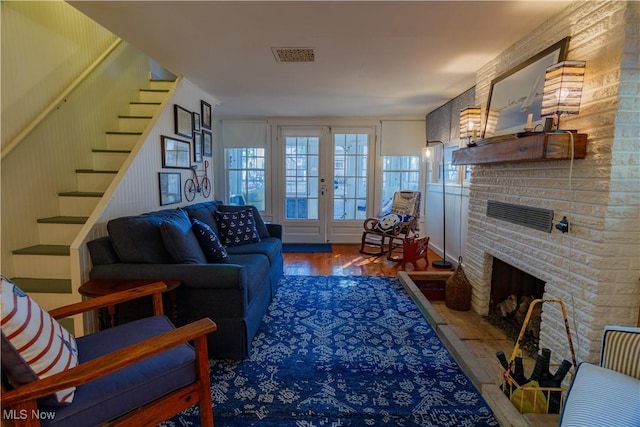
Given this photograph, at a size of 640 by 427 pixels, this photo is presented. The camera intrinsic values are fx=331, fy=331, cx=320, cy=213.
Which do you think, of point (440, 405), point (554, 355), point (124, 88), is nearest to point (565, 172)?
point (554, 355)

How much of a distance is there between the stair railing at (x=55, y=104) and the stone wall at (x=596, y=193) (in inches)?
133

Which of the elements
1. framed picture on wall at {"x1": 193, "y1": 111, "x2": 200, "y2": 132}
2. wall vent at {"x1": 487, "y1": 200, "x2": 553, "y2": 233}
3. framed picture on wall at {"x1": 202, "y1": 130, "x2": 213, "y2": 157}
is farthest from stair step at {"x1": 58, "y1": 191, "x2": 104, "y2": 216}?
wall vent at {"x1": 487, "y1": 200, "x2": 553, "y2": 233}

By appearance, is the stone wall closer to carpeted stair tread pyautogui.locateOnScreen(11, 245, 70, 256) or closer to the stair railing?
carpeted stair tread pyautogui.locateOnScreen(11, 245, 70, 256)

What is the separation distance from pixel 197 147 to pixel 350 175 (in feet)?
8.48

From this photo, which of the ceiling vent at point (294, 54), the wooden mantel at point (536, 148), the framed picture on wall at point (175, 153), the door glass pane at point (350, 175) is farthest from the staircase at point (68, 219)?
the wooden mantel at point (536, 148)

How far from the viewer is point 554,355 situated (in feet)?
6.21

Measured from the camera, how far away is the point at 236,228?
10.6ft

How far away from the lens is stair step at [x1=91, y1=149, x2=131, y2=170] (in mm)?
3080

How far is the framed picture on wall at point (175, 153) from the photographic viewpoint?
305cm

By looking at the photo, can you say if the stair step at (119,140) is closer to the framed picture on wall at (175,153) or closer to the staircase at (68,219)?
the staircase at (68,219)

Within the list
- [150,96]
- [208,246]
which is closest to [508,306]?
[208,246]

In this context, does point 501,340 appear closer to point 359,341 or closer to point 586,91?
point 359,341

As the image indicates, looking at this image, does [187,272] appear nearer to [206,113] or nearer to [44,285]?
[44,285]

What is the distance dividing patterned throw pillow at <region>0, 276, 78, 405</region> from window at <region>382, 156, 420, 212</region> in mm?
4754
